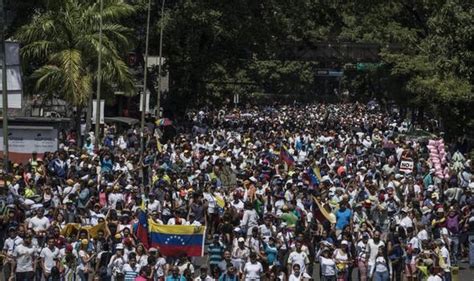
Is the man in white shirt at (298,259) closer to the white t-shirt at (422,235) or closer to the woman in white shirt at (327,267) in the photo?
the woman in white shirt at (327,267)

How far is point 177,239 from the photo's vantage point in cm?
2325

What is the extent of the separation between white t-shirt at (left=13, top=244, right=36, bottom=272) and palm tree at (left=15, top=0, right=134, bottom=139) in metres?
19.7

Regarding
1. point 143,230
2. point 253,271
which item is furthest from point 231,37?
point 253,271

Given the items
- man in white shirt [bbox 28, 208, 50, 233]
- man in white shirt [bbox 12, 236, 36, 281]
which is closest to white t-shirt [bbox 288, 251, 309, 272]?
man in white shirt [bbox 12, 236, 36, 281]

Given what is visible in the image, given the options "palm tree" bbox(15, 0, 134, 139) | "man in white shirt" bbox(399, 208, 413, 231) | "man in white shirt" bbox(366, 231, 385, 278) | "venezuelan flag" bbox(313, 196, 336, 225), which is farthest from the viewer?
"palm tree" bbox(15, 0, 134, 139)

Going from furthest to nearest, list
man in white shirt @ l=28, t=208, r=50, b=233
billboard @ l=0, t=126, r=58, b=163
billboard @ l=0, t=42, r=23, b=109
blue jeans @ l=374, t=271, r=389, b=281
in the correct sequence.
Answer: billboard @ l=0, t=42, r=23, b=109, billboard @ l=0, t=126, r=58, b=163, man in white shirt @ l=28, t=208, r=50, b=233, blue jeans @ l=374, t=271, r=389, b=281

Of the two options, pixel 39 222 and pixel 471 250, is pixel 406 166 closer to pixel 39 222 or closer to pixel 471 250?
pixel 471 250

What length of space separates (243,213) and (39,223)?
4.34m

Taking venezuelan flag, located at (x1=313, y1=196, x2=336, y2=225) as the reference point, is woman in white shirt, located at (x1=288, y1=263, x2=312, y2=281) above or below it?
below

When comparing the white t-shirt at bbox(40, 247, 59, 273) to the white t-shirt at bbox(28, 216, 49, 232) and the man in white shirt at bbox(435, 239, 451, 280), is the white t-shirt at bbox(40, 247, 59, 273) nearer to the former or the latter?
the white t-shirt at bbox(28, 216, 49, 232)

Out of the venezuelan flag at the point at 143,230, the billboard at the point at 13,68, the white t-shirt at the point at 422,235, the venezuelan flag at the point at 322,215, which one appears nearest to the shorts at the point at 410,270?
the white t-shirt at the point at 422,235

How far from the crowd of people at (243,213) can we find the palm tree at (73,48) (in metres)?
4.31

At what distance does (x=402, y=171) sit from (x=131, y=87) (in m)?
13.9

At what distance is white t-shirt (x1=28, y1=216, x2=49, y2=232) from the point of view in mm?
23406
